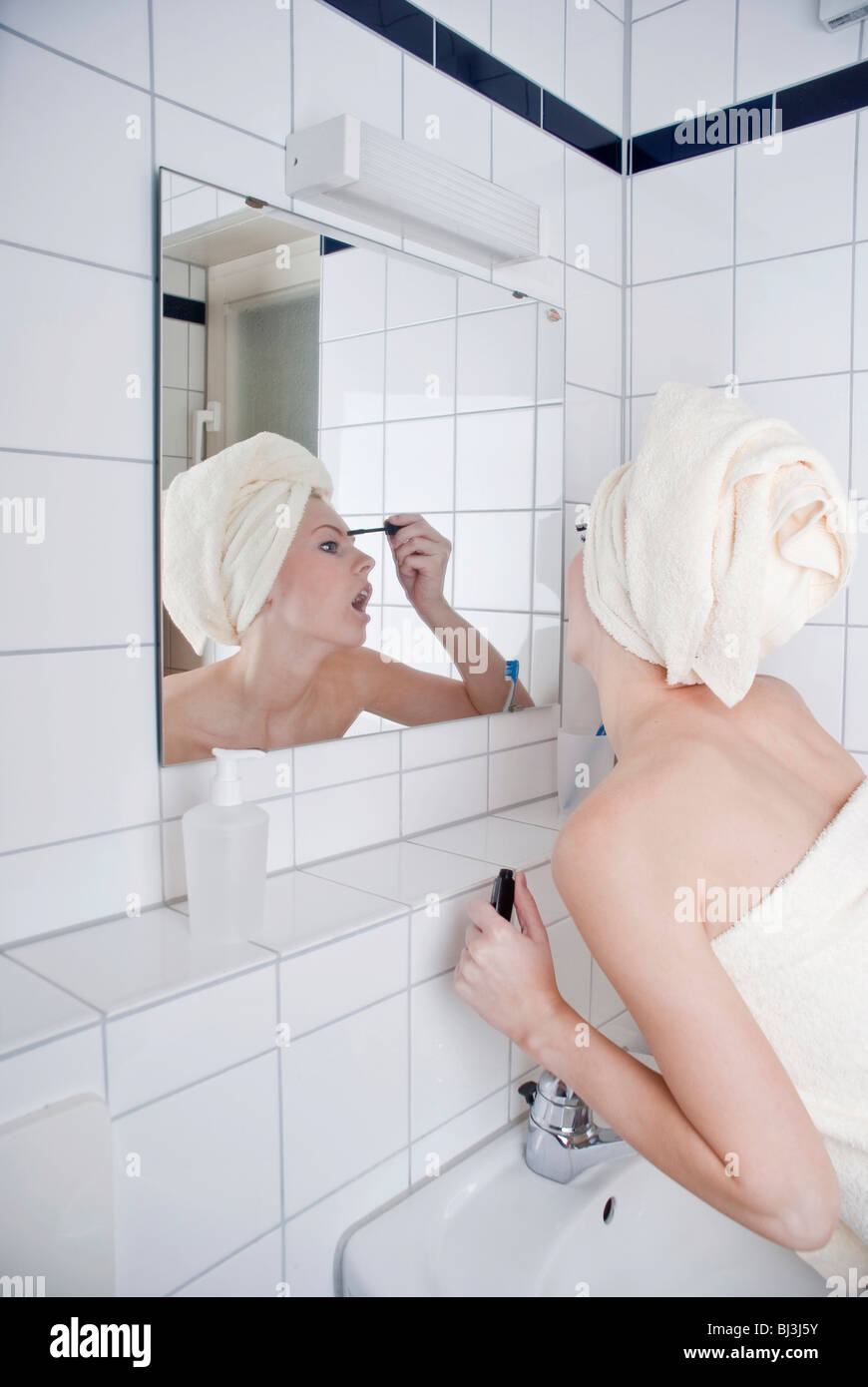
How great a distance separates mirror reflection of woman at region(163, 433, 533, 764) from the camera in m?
1.07

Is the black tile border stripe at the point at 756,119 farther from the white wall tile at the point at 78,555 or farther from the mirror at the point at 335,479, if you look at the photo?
the white wall tile at the point at 78,555

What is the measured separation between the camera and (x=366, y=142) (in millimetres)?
1129

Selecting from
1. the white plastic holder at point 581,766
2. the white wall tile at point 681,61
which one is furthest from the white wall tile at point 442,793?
the white wall tile at point 681,61

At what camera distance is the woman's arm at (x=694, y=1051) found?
79 cm

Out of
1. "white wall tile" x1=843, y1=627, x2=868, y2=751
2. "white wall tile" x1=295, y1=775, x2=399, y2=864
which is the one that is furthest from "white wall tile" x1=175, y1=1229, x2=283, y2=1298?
"white wall tile" x1=843, y1=627, x2=868, y2=751

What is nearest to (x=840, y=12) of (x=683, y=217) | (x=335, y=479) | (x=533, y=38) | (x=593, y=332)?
(x=683, y=217)

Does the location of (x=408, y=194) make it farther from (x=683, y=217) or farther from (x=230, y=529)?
(x=683, y=217)

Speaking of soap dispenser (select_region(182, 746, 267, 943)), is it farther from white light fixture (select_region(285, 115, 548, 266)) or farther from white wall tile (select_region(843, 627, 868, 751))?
white wall tile (select_region(843, 627, 868, 751))

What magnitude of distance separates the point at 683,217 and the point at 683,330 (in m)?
0.19

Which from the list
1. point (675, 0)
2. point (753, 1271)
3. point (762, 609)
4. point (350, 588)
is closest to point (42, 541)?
point (350, 588)

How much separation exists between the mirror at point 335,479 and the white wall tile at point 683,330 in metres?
0.25

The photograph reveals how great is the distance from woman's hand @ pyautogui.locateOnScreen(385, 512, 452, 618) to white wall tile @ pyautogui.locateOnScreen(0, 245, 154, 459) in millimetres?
390

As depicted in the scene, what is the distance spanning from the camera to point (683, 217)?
1.70m
